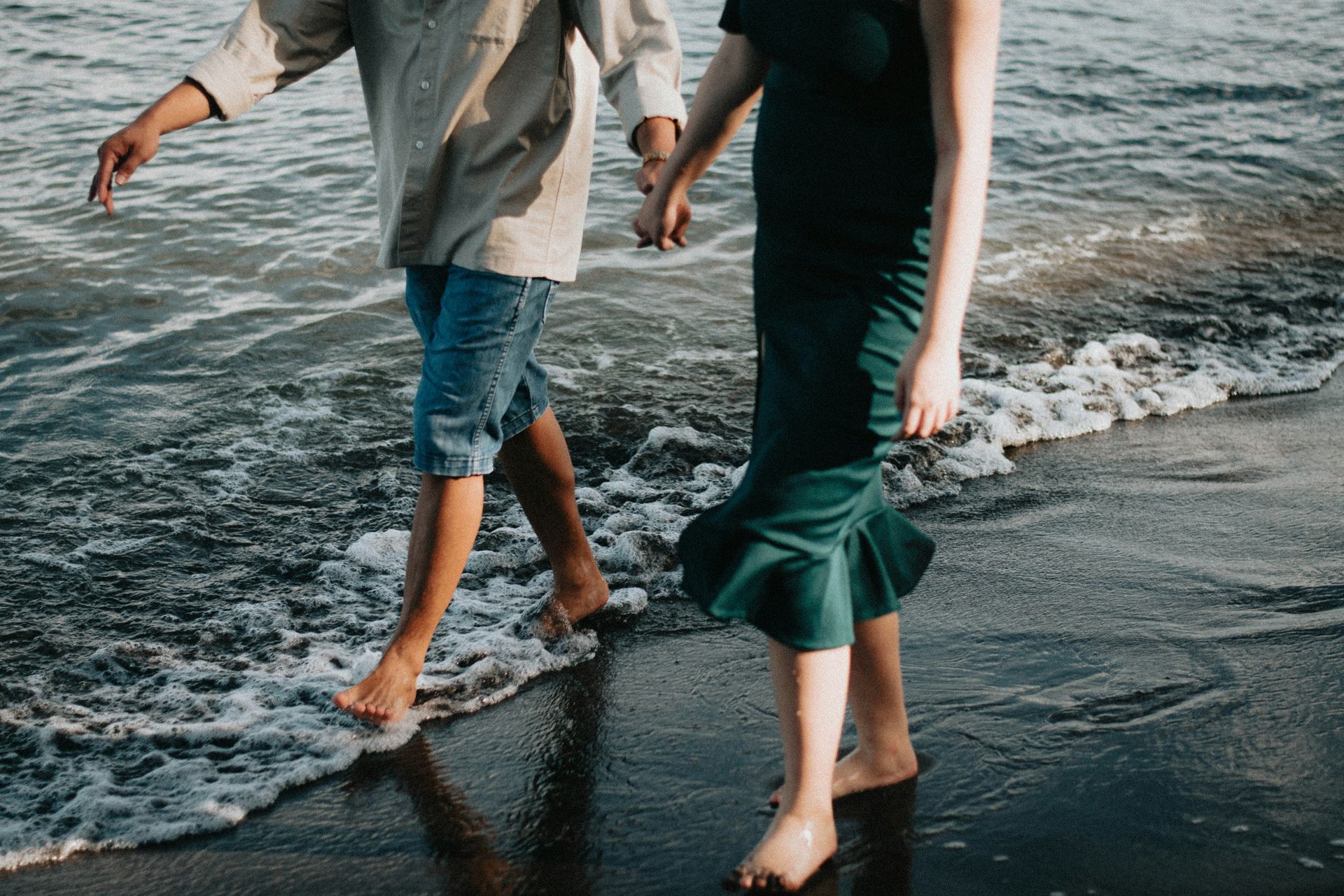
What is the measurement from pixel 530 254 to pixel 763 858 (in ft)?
4.64

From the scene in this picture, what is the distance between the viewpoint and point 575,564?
3342 millimetres

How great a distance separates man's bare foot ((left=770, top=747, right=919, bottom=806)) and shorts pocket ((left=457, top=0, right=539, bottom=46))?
1734 mm

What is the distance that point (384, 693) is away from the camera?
Answer: 2.87 meters

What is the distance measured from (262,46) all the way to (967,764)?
91.1 inches

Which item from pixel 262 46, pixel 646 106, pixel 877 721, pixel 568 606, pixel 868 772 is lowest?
pixel 568 606

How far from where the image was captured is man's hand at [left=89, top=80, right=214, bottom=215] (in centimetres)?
275

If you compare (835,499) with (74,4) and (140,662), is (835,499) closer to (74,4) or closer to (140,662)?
(140,662)

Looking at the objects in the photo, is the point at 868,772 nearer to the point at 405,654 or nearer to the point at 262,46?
the point at 405,654

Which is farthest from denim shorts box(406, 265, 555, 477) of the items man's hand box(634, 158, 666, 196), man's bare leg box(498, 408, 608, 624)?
man's hand box(634, 158, 666, 196)

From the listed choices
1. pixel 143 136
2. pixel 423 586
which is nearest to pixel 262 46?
pixel 143 136

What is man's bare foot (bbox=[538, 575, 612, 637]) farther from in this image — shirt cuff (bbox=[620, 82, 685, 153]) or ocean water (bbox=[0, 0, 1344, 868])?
shirt cuff (bbox=[620, 82, 685, 153])

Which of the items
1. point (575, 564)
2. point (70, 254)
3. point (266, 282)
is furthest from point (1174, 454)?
point (70, 254)

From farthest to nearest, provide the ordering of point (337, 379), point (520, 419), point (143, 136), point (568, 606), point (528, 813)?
1. point (337, 379)
2. point (568, 606)
3. point (520, 419)
4. point (143, 136)
5. point (528, 813)

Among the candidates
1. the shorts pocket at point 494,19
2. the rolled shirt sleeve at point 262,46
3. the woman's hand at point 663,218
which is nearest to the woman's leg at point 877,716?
the woman's hand at point 663,218
